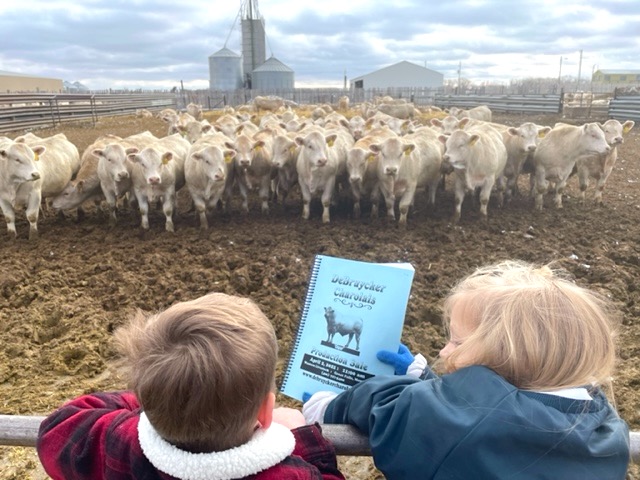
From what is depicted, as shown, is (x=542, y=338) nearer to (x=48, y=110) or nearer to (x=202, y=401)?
(x=202, y=401)

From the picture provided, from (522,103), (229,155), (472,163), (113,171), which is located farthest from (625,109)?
(113,171)

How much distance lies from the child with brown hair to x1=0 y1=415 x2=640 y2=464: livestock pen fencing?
0.21 meters

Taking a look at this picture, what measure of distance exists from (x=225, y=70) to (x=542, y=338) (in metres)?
55.5

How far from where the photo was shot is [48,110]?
24.1m

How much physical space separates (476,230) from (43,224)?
21.9ft

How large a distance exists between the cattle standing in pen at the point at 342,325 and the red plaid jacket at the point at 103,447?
449mm

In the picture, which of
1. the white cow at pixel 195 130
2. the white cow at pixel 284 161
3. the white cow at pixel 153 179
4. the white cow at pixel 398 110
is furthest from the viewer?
the white cow at pixel 398 110

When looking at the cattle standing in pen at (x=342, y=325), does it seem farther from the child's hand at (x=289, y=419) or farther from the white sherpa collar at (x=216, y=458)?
the white sherpa collar at (x=216, y=458)

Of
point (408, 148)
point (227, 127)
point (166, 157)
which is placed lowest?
point (166, 157)

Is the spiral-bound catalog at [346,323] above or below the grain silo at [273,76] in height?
below

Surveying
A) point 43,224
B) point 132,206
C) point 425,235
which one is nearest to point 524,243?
point 425,235

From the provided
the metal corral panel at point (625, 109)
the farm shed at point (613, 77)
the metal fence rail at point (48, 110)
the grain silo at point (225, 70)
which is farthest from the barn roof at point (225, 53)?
the farm shed at point (613, 77)

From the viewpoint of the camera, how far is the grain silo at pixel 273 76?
5169cm

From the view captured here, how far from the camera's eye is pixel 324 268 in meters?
1.85
